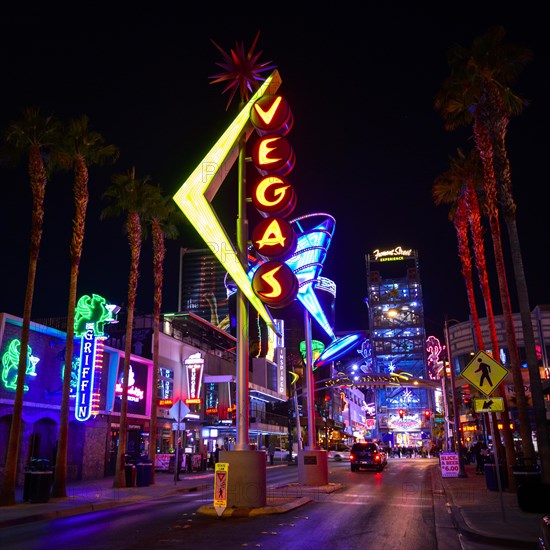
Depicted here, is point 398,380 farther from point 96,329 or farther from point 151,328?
point 96,329

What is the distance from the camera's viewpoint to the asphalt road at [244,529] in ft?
33.2

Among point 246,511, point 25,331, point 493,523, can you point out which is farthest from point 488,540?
point 25,331

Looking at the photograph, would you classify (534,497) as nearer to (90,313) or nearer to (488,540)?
(488,540)

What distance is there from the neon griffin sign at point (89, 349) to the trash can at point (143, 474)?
3928mm

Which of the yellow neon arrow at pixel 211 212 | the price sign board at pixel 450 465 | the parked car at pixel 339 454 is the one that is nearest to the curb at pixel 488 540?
the yellow neon arrow at pixel 211 212

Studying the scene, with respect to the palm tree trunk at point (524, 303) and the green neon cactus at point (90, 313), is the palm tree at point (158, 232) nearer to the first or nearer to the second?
the green neon cactus at point (90, 313)

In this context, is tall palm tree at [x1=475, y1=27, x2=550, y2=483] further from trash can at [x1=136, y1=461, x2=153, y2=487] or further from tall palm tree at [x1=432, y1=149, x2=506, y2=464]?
trash can at [x1=136, y1=461, x2=153, y2=487]

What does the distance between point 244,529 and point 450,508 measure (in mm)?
7352

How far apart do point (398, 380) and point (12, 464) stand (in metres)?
59.3

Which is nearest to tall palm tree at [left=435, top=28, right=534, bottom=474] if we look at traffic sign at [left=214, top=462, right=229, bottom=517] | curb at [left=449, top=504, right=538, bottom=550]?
curb at [left=449, top=504, right=538, bottom=550]

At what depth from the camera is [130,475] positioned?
25.0 m

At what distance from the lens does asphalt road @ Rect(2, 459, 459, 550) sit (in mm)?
10117

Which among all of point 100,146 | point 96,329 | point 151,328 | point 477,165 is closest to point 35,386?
point 96,329

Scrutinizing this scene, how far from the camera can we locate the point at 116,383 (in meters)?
33.2
